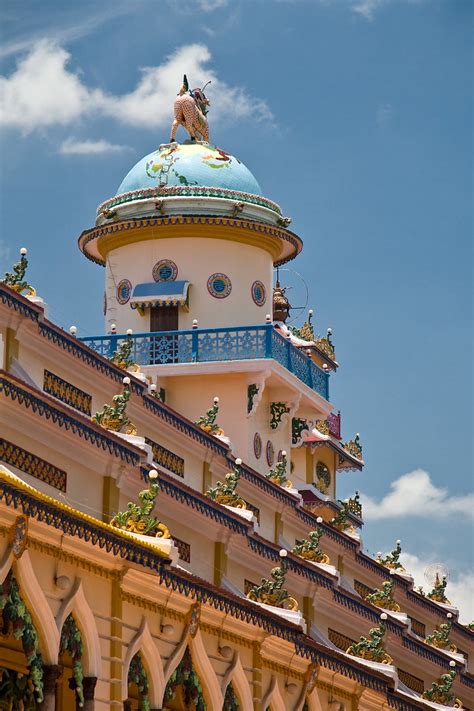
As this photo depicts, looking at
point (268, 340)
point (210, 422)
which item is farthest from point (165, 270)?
point (210, 422)

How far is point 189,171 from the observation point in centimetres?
4925

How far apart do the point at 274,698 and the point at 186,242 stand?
16917 millimetres

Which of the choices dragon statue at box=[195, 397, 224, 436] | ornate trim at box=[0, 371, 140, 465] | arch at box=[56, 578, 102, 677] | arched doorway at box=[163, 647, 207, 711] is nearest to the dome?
dragon statue at box=[195, 397, 224, 436]

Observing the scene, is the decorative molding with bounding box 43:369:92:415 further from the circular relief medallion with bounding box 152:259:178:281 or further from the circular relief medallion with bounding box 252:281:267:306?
the circular relief medallion with bounding box 252:281:267:306

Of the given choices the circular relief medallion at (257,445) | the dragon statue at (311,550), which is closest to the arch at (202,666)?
the dragon statue at (311,550)

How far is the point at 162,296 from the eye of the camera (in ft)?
159

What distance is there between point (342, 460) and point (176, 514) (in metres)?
27.3

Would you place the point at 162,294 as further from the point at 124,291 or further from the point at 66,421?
the point at 66,421

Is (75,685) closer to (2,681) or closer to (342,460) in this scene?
(2,681)

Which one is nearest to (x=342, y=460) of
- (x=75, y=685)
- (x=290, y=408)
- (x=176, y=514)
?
(x=290, y=408)

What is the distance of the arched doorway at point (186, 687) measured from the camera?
30.3 metres

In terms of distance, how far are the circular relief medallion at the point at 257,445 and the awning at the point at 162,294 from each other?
12.6ft

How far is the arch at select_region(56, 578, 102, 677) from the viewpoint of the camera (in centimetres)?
2652

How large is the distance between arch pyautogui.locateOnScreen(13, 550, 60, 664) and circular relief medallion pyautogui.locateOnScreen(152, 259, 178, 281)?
2404 cm
